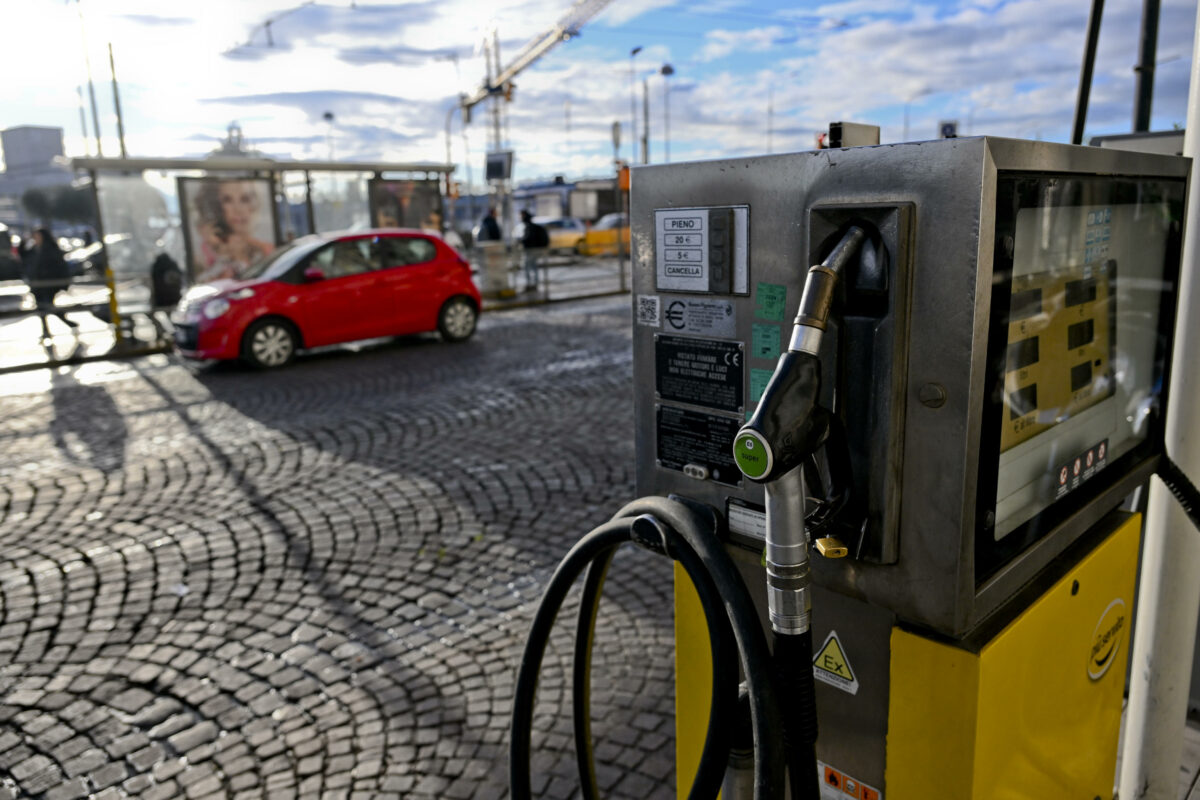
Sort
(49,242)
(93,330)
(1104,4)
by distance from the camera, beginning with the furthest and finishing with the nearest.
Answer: (93,330)
(49,242)
(1104,4)

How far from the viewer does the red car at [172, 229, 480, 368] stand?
432 inches

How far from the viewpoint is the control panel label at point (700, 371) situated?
1776 mm

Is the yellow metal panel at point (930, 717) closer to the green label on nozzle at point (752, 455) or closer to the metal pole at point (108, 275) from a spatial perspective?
the green label on nozzle at point (752, 455)

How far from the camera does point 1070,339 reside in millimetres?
1851

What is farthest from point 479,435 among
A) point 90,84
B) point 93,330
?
point 90,84

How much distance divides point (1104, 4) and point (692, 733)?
2.36 m

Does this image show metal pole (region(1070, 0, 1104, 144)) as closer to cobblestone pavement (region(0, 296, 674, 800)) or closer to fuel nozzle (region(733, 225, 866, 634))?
fuel nozzle (region(733, 225, 866, 634))

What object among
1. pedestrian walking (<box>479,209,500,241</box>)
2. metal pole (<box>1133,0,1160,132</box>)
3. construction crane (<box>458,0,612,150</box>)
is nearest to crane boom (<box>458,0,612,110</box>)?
construction crane (<box>458,0,612,150</box>)

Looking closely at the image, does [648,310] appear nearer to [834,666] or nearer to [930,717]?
[834,666]

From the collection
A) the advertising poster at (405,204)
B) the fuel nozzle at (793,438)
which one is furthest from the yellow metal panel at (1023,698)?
the advertising poster at (405,204)

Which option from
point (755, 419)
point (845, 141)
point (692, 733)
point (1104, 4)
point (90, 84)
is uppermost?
point (90, 84)

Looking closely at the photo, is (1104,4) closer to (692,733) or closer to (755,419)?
(755,419)

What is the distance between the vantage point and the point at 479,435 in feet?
24.6

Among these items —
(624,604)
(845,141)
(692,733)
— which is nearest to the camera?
(845,141)
